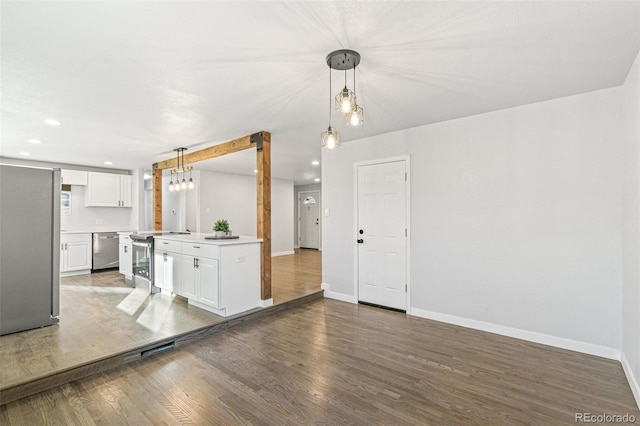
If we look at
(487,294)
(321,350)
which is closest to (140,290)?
(321,350)

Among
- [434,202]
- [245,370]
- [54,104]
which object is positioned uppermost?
[54,104]

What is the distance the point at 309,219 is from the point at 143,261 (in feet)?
20.4

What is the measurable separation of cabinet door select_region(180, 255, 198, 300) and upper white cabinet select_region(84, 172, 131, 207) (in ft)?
13.6

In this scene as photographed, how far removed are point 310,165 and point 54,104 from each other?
15.1ft

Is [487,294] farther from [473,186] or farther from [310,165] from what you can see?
[310,165]

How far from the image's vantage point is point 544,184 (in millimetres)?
3152

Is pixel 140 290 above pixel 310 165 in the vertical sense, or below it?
below

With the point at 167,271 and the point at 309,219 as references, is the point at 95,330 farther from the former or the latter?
the point at 309,219

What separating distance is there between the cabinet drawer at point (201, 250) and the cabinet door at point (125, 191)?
4140 millimetres

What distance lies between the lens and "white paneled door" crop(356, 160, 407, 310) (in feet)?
13.8

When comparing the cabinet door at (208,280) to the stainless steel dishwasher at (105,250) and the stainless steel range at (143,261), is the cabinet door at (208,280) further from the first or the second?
the stainless steel dishwasher at (105,250)

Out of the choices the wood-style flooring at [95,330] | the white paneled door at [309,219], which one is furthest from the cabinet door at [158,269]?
the white paneled door at [309,219]

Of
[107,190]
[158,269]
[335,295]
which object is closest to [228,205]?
[107,190]

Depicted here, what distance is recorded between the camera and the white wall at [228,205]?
7.87 metres
